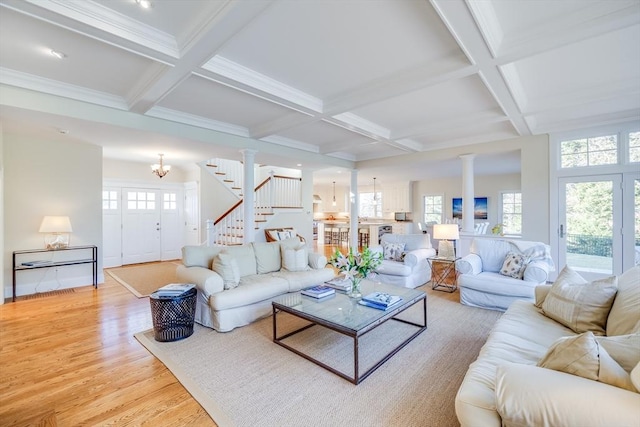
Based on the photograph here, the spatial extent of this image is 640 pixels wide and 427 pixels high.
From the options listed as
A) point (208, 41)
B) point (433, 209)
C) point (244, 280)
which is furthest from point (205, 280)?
point (433, 209)

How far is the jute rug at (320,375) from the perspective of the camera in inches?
75.2

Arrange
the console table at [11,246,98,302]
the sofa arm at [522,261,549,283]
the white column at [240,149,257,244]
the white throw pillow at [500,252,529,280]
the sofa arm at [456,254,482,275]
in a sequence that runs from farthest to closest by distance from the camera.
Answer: the white column at [240,149,257,244], the console table at [11,246,98,302], the sofa arm at [456,254,482,275], the white throw pillow at [500,252,529,280], the sofa arm at [522,261,549,283]

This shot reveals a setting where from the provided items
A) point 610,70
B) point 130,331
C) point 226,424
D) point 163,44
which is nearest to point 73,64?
point 163,44

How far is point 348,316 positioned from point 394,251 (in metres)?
2.83

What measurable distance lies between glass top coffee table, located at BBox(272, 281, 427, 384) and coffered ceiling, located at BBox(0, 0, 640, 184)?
Result: 87.8 inches

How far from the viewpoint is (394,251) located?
5152 millimetres

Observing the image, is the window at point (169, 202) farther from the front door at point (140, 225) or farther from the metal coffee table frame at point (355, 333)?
the metal coffee table frame at point (355, 333)

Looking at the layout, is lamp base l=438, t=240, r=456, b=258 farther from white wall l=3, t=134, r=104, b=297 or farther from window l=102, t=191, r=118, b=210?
window l=102, t=191, r=118, b=210

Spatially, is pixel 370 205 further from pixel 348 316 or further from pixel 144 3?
pixel 144 3

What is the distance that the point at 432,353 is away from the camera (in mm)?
2682

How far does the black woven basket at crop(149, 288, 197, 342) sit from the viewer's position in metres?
2.95

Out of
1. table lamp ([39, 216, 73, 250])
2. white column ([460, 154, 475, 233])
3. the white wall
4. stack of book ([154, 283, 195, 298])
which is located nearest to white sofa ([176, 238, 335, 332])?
stack of book ([154, 283, 195, 298])

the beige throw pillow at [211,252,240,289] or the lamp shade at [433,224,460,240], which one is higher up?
the lamp shade at [433,224,460,240]

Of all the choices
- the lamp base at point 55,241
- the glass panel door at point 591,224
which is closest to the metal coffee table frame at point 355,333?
the glass panel door at point 591,224
